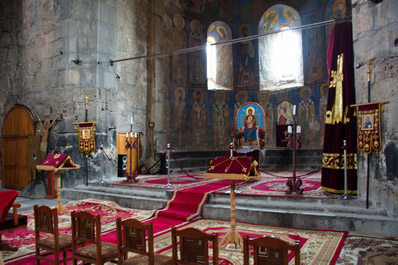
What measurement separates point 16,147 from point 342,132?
10179mm

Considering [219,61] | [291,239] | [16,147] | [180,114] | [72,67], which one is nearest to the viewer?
[291,239]

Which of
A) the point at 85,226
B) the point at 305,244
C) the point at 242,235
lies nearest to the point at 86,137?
the point at 242,235

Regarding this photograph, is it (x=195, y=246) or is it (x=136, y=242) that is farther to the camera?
(x=136, y=242)

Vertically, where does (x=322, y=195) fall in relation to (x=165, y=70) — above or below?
below

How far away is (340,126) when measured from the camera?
6.89 metres

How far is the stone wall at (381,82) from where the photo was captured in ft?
18.8

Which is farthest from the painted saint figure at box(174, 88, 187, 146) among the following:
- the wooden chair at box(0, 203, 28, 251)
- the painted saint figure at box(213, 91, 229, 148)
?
the wooden chair at box(0, 203, 28, 251)

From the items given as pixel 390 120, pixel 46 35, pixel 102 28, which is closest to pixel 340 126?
pixel 390 120

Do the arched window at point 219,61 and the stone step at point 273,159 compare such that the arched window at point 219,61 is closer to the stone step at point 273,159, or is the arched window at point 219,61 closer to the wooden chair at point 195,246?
the stone step at point 273,159

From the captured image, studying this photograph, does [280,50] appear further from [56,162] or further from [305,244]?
[305,244]

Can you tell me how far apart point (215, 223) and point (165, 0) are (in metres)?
9.93

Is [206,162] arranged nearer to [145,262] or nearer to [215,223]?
[215,223]

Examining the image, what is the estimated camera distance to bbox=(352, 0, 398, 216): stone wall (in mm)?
5730

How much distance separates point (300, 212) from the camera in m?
6.10
